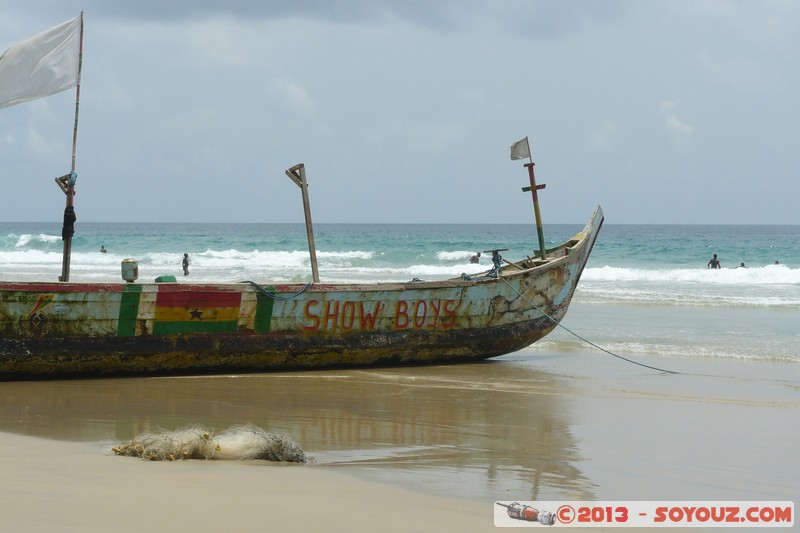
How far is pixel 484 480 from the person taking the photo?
5449mm

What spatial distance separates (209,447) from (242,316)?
13.7 ft

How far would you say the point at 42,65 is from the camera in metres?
9.09

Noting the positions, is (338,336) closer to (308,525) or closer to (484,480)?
(484,480)

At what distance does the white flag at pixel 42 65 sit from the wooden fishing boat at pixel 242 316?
10 millimetres

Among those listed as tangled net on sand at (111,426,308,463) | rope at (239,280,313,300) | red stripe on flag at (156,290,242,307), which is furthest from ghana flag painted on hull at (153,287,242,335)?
tangled net on sand at (111,426,308,463)

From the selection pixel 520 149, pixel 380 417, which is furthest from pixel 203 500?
pixel 520 149

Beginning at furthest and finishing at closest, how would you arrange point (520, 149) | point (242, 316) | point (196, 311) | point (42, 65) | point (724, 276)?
point (724, 276), point (520, 149), point (242, 316), point (196, 311), point (42, 65)

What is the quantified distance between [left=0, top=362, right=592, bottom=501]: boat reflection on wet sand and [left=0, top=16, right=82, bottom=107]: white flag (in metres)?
2.86

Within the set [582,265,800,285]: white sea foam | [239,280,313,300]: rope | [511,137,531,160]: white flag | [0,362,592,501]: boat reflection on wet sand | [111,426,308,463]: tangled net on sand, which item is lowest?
[0,362,592,501]: boat reflection on wet sand

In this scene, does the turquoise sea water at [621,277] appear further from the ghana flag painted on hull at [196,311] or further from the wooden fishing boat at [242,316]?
the ghana flag painted on hull at [196,311]

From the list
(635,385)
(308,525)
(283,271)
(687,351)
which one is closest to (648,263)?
(283,271)

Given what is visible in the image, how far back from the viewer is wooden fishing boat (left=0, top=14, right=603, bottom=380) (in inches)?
354

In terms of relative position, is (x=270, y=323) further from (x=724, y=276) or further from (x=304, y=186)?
(x=724, y=276)

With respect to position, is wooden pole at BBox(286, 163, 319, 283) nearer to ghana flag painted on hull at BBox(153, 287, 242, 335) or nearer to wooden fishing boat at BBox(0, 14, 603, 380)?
wooden fishing boat at BBox(0, 14, 603, 380)
